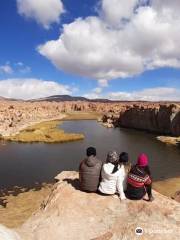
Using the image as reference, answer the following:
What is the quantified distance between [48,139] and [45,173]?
36637mm

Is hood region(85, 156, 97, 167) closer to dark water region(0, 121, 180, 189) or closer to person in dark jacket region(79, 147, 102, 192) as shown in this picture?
person in dark jacket region(79, 147, 102, 192)

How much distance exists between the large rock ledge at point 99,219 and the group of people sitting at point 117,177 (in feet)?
1.30

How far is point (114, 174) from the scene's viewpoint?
51.8ft

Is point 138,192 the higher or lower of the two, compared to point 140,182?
lower

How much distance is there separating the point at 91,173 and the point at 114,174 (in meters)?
1.32

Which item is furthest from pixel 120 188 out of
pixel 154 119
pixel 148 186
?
pixel 154 119

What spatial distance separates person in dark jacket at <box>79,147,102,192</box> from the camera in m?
16.3

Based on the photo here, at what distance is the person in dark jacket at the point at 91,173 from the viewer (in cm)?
1634

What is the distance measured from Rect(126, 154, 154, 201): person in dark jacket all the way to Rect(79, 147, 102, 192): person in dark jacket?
1907 mm

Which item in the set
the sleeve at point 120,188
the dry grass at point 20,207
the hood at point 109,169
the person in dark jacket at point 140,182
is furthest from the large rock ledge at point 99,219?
the dry grass at point 20,207

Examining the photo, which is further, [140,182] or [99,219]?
[140,182]

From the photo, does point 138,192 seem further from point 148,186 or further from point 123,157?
point 123,157

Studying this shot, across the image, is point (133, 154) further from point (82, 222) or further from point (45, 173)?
point (82, 222)

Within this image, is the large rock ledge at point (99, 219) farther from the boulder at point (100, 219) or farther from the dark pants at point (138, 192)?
the dark pants at point (138, 192)
